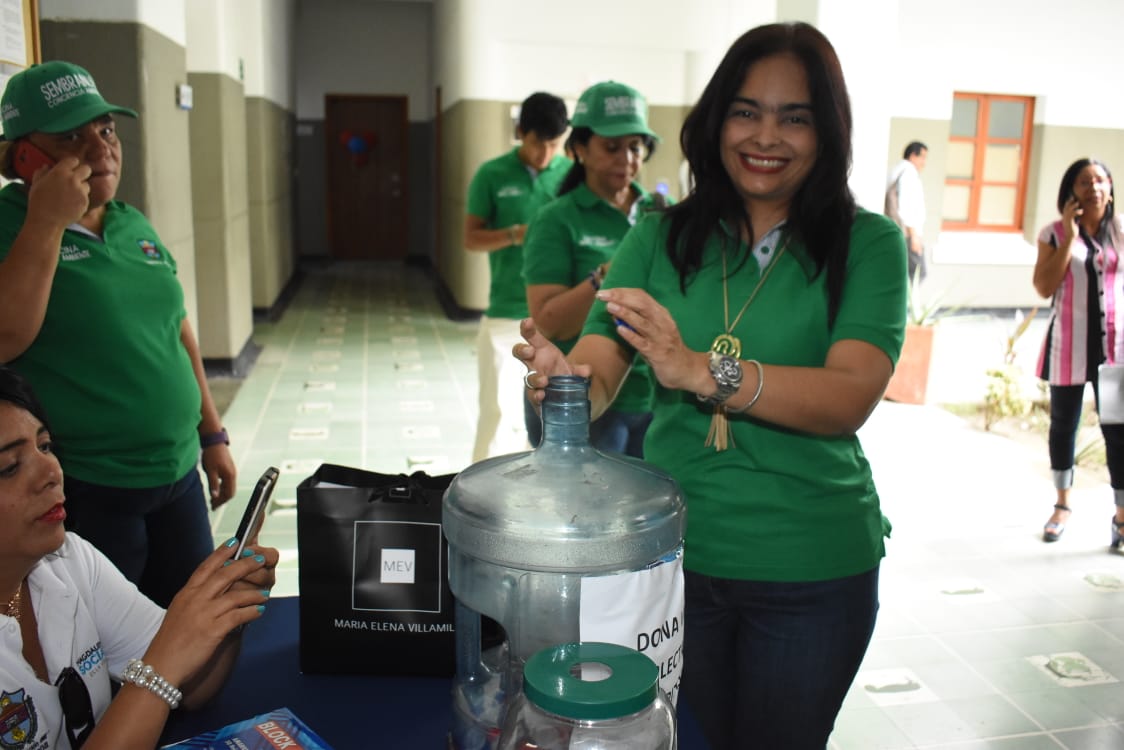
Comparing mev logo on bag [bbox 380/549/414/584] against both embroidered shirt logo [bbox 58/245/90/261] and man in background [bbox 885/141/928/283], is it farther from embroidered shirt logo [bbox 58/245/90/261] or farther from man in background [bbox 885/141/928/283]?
man in background [bbox 885/141/928/283]

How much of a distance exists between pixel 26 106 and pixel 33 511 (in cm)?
114

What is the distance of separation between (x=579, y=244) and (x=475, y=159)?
6881 millimetres

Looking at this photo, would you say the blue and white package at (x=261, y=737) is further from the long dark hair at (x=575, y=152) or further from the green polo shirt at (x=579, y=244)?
the long dark hair at (x=575, y=152)

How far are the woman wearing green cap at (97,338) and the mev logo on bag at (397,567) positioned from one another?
2.91 feet

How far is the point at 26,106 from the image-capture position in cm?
199

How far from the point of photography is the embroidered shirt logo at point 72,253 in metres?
1.98

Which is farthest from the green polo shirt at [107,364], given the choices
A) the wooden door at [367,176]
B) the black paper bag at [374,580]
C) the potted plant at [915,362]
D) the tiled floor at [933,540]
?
the wooden door at [367,176]

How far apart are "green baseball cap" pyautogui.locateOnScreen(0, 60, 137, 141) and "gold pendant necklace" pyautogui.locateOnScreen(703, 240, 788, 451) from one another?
4.47 feet

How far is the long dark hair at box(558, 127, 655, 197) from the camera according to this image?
2.85 meters

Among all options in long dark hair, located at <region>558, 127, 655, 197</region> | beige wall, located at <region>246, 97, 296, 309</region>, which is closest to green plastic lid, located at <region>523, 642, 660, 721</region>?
long dark hair, located at <region>558, 127, 655, 197</region>

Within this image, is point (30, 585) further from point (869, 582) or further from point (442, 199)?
point (442, 199)

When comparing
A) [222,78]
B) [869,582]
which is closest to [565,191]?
[869,582]

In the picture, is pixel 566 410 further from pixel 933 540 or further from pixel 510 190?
pixel 933 540

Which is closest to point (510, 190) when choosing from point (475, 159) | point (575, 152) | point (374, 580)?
point (575, 152)
